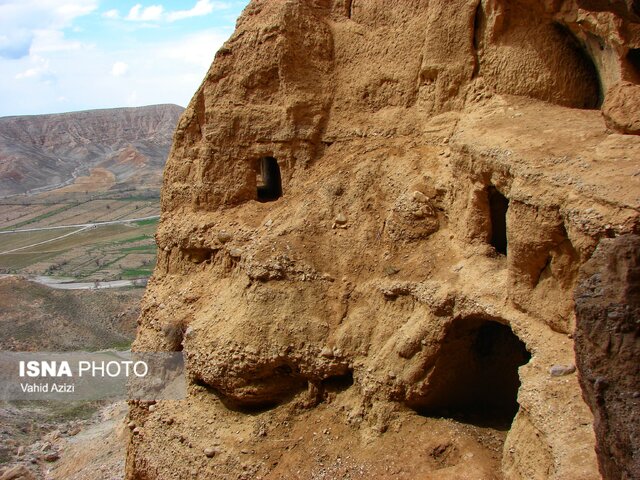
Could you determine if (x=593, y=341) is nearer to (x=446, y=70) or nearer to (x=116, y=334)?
(x=446, y=70)

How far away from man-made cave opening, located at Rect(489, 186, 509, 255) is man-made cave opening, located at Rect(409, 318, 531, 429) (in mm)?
1224

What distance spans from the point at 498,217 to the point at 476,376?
2.63 meters

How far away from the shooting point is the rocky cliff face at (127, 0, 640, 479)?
8.48 meters

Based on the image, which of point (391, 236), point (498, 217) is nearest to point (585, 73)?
point (498, 217)

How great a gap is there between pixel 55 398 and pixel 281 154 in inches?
598

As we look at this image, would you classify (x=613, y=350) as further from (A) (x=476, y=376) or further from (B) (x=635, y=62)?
(B) (x=635, y=62)

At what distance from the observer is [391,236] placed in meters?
11.1

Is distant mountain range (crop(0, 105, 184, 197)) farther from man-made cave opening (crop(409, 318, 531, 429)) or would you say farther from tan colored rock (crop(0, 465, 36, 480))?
man-made cave opening (crop(409, 318, 531, 429))

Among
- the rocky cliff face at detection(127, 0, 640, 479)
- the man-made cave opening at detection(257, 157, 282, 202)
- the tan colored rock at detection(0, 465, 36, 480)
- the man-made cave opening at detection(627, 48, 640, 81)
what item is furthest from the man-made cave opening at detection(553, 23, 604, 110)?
the tan colored rock at detection(0, 465, 36, 480)

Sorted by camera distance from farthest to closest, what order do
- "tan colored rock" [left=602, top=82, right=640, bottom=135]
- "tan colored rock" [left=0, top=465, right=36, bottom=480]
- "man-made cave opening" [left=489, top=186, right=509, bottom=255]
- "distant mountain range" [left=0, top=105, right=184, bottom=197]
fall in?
1. "distant mountain range" [left=0, top=105, right=184, bottom=197]
2. "tan colored rock" [left=0, top=465, right=36, bottom=480]
3. "man-made cave opening" [left=489, top=186, right=509, bottom=255]
4. "tan colored rock" [left=602, top=82, right=640, bottom=135]

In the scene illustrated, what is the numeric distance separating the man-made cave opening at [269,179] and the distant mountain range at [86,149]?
252 feet

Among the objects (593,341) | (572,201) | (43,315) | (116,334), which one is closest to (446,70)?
(572,201)

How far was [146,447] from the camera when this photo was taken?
40.1ft

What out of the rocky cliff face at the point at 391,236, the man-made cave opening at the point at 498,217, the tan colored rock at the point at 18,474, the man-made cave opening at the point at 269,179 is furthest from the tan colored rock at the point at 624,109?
the tan colored rock at the point at 18,474
